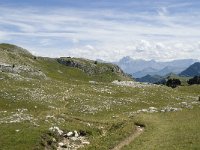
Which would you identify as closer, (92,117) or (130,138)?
(130,138)

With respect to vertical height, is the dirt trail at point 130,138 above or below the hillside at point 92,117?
below

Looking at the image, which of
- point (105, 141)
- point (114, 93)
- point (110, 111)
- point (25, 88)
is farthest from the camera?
point (114, 93)

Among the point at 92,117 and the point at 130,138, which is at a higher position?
the point at 92,117

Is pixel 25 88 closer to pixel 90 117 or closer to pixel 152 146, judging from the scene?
pixel 90 117

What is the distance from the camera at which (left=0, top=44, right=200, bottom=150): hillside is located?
→ 43.5 metres

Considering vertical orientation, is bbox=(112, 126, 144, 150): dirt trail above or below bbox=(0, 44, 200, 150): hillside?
below

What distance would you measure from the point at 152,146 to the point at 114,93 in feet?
150

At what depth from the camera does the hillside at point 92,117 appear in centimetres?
4353

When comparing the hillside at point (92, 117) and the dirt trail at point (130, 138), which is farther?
the hillside at point (92, 117)

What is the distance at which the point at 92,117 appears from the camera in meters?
→ 63.9

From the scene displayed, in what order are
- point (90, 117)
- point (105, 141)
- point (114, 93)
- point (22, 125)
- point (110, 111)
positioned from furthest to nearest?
point (114, 93)
point (110, 111)
point (90, 117)
point (22, 125)
point (105, 141)

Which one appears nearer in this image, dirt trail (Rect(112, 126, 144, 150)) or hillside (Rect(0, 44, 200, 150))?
dirt trail (Rect(112, 126, 144, 150))

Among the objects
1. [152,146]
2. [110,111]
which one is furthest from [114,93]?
[152,146]

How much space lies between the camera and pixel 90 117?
63.8m
